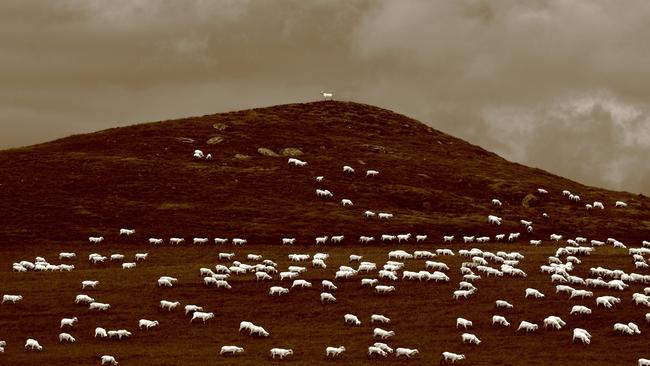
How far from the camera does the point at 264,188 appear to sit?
9938 centimetres

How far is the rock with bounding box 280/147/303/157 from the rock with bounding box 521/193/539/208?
36282mm

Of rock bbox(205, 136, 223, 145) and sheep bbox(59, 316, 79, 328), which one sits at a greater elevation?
rock bbox(205, 136, 223, 145)

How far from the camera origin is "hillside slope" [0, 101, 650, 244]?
82938 millimetres

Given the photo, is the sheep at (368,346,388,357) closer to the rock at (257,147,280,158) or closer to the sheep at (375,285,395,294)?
the sheep at (375,285,395,294)

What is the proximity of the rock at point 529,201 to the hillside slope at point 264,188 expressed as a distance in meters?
1.35

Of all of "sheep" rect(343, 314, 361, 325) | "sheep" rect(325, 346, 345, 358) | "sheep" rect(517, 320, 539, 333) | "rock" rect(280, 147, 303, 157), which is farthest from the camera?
"rock" rect(280, 147, 303, 157)

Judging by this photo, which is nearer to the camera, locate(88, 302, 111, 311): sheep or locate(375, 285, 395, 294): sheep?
locate(88, 302, 111, 311): sheep

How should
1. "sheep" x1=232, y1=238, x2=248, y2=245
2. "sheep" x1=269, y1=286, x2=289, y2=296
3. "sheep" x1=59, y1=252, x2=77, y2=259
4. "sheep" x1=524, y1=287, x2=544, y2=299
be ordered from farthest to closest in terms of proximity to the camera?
"sheep" x1=232, y1=238, x2=248, y2=245 → "sheep" x1=59, y1=252, x2=77, y2=259 → "sheep" x1=269, y1=286, x2=289, y2=296 → "sheep" x1=524, y1=287, x2=544, y2=299

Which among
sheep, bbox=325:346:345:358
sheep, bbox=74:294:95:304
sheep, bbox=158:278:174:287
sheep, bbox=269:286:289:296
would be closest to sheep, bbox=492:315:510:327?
sheep, bbox=325:346:345:358

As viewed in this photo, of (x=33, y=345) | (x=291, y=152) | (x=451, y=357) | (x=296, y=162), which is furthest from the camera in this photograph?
(x=291, y=152)

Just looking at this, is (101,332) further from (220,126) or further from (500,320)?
(220,126)

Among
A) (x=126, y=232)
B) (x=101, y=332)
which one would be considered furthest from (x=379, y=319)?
(x=126, y=232)

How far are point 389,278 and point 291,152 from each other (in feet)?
225

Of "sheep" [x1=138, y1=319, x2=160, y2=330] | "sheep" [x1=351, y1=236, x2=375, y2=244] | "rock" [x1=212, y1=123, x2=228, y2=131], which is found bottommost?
"sheep" [x1=138, y1=319, x2=160, y2=330]
